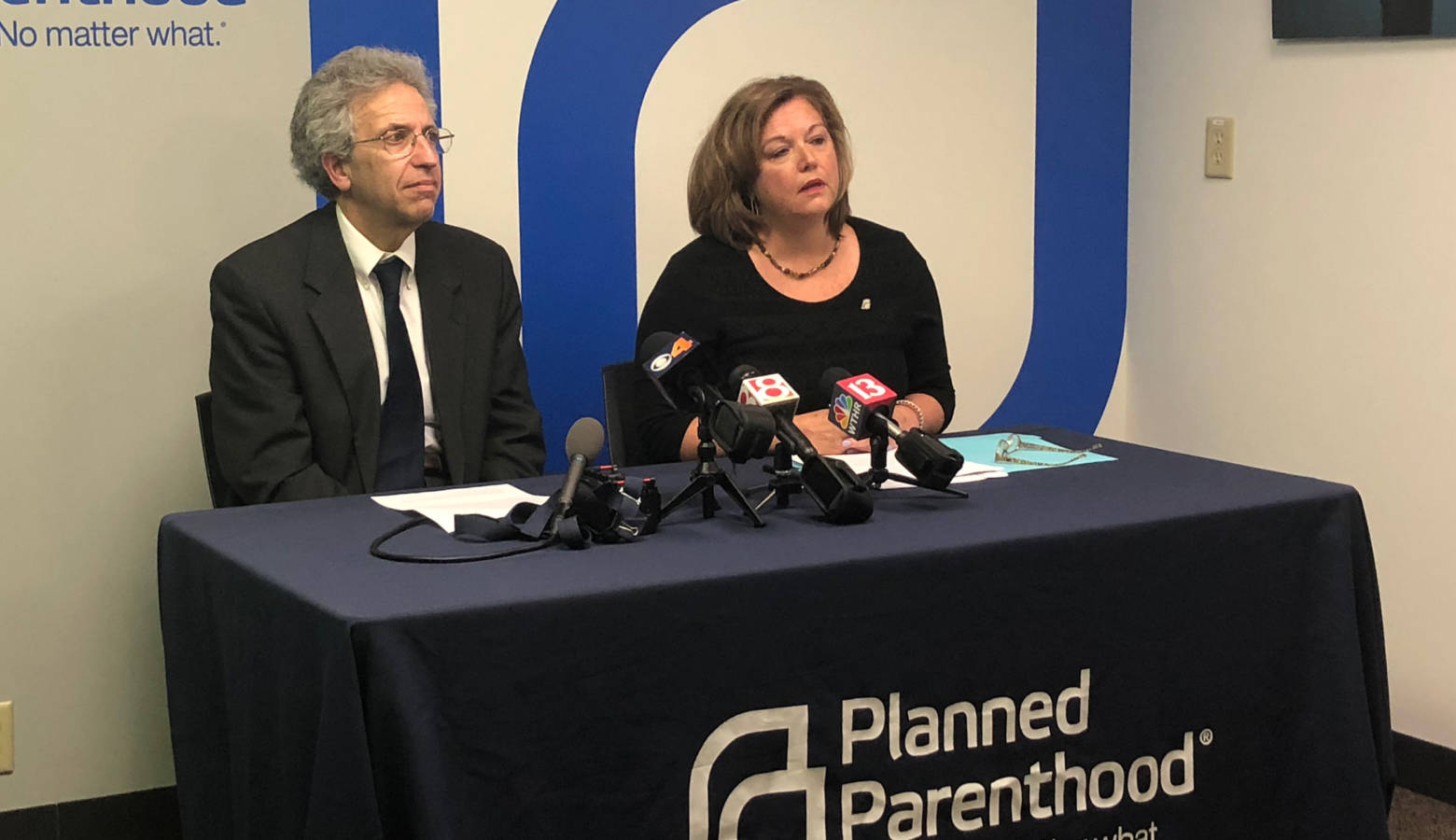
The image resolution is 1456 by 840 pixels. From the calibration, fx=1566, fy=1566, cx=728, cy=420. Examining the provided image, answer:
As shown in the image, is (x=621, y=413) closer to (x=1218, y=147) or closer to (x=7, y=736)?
(x=7, y=736)

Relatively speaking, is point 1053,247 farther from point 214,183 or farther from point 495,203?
point 214,183

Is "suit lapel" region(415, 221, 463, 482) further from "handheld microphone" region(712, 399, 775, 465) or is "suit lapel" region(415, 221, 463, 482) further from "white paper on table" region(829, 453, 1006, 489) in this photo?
"handheld microphone" region(712, 399, 775, 465)

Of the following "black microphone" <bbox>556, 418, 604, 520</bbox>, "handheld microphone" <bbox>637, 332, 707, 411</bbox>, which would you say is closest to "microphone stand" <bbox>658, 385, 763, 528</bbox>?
"handheld microphone" <bbox>637, 332, 707, 411</bbox>

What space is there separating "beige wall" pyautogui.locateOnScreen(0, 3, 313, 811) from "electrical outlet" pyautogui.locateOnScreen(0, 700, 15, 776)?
0.7 inches

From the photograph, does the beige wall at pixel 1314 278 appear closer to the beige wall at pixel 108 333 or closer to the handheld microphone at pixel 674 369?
the handheld microphone at pixel 674 369

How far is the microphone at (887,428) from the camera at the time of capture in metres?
2.08

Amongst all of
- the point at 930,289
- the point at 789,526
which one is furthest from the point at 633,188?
the point at 789,526

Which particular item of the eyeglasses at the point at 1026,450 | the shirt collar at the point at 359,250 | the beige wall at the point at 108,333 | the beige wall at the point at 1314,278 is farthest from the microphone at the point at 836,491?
the beige wall at the point at 1314,278

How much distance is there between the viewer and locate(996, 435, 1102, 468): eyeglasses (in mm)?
2461

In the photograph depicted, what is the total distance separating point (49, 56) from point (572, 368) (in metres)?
1.19

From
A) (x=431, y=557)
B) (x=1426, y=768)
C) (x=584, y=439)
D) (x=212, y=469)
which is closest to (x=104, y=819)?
(x=212, y=469)

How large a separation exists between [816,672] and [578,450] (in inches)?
15.6

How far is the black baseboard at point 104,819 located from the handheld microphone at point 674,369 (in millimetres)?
1497

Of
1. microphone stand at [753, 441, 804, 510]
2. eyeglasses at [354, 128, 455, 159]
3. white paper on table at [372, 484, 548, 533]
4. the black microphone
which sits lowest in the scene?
white paper on table at [372, 484, 548, 533]
